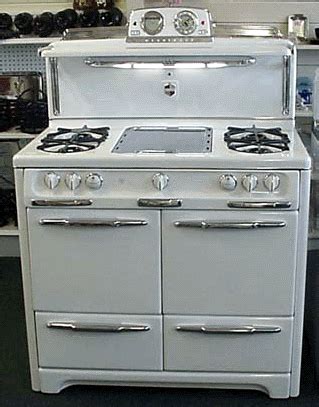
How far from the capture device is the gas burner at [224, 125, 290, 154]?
257cm

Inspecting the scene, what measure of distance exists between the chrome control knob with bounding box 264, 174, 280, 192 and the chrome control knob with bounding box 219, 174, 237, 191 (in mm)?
108

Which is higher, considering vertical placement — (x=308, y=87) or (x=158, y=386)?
(x=308, y=87)

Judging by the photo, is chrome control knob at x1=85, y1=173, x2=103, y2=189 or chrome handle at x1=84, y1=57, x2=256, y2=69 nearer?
chrome control knob at x1=85, y1=173, x2=103, y2=189

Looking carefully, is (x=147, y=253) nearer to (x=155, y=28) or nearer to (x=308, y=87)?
(x=155, y=28)

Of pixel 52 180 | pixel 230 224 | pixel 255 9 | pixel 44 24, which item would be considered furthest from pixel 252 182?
pixel 44 24

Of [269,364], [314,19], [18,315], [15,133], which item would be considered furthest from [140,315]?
[314,19]

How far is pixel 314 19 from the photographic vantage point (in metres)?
3.72

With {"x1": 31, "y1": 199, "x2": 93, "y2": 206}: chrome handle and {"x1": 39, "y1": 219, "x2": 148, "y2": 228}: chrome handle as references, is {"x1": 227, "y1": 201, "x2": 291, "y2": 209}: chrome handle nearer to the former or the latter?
{"x1": 39, "y1": 219, "x2": 148, "y2": 228}: chrome handle

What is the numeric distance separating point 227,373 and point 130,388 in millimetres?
389

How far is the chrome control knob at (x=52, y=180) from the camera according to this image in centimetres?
251

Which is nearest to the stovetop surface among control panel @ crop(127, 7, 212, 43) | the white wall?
control panel @ crop(127, 7, 212, 43)

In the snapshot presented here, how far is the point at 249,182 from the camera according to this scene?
245cm

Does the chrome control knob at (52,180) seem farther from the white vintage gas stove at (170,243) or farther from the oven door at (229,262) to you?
the oven door at (229,262)

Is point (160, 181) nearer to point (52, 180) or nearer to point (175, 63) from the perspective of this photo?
point (52, 180)
